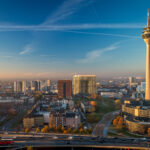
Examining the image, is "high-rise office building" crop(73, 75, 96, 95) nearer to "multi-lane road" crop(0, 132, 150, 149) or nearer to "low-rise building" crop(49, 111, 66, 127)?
"low-rise building" crop(49, 111, 66, 127)

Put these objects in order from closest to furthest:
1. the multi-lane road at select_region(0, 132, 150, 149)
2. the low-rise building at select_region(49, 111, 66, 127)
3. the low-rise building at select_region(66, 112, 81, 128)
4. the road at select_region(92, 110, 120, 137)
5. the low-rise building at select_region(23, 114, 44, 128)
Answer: the multi-lane road at select_region(0, 132, 150, 149)
the road at select_region(92, 110, 120, 137)
the low-rise building at select_region(66, 112, 81, 128)
the low-rise building at select_region(49, 111, 66, 127)
the low-rise building at select_region(23, 114, 44, 128)

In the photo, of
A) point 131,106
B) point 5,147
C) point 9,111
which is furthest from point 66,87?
point 5,147

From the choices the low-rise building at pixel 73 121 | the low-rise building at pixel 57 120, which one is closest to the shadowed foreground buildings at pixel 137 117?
the low-rise building at pixel 73 121

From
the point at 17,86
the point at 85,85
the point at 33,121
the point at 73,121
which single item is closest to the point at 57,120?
the point at 73,121

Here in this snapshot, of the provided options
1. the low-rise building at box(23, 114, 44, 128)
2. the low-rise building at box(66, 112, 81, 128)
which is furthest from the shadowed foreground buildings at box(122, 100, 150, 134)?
the low-rise building at box(23, 114, 44, 128)

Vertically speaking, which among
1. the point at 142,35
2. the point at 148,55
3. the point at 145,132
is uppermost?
the point at 142,35

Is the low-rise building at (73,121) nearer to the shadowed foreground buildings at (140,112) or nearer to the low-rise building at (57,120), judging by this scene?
the low-rise building at (57,120)

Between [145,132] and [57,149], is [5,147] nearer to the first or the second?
[57,149]

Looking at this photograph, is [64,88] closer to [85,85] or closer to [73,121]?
[85,85]
